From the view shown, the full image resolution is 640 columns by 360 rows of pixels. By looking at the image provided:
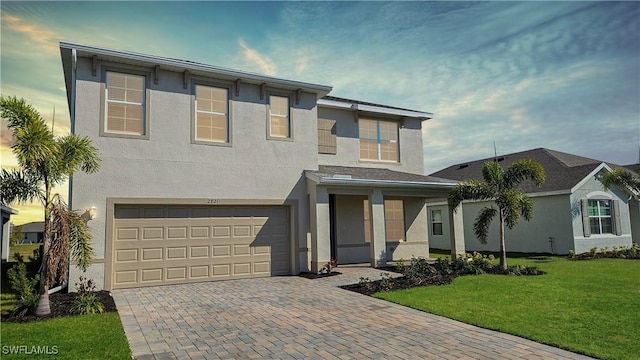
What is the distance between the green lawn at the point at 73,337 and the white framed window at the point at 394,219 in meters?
12.3

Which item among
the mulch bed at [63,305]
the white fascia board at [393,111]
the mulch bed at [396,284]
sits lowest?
the mulch bed at [396,284]

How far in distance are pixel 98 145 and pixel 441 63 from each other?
37.8ft

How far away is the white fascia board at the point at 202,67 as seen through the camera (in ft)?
36.1

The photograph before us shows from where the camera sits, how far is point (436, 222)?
24.5 metres

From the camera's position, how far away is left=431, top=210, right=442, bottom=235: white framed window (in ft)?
79.6

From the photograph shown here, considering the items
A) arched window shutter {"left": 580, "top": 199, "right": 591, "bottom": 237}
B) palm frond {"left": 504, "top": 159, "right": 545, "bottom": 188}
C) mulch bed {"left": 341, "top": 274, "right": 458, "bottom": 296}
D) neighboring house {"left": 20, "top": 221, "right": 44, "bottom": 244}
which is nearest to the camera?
mulch bed {"left": 341, "top": 274, "right": 458, "bottom": 296}

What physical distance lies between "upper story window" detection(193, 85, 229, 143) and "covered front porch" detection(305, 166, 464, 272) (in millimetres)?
3350

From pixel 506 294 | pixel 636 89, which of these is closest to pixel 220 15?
pixel 506 294

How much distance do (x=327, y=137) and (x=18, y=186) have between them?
35.2 feet

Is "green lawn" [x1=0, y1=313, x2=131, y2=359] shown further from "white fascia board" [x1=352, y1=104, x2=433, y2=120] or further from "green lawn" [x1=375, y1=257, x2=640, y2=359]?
"white fascia board" [x1=352, y1=104, x2=433, y2=120]

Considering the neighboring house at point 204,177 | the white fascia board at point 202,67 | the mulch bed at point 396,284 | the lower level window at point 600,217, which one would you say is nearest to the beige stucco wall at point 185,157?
the neighboring house at point 204,177

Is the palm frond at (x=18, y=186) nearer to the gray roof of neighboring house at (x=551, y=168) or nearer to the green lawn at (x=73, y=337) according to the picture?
the green lawn at (x=73, y=337)

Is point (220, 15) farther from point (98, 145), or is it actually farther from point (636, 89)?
point (636, 89)

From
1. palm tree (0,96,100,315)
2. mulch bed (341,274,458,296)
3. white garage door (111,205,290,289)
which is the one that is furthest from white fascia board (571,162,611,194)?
palm tree (0,96,100,315)
